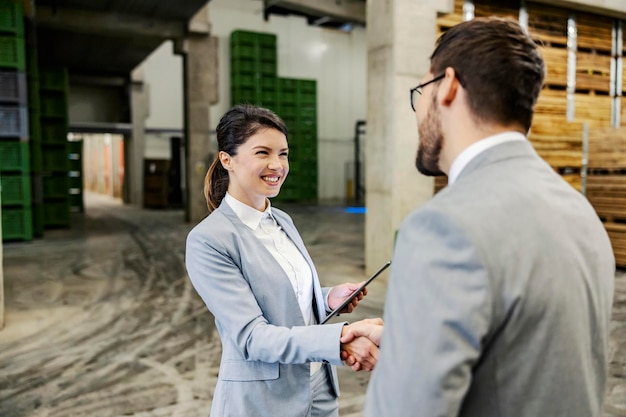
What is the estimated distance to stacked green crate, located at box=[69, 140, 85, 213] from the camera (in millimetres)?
17219

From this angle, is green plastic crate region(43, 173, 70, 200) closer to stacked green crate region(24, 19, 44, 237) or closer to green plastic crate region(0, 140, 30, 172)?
stacked green crate region(24, 19, 44, 237)

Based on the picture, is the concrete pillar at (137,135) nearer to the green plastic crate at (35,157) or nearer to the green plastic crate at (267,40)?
the green plastic crate at (267,40)

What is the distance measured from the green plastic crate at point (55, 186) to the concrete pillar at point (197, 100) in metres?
2.97

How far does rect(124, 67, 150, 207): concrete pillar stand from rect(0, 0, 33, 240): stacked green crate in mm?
10430

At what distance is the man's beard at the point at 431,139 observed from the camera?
1.07m

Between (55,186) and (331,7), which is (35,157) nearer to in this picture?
(55,186)

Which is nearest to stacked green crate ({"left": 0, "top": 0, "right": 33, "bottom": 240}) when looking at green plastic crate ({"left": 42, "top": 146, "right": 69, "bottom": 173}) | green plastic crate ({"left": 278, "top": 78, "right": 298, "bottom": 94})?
green plastic crate ({"left": 42, "top": 146, "right": 69, "bottom": 173})

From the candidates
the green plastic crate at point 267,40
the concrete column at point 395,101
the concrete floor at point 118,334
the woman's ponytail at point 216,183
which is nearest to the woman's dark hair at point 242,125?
the woman's ponytail at point 216,183

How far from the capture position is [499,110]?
101 centimetres

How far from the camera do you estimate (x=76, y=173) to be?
17.2 meters

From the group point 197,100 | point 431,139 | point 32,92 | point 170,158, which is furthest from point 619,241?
point 170,158

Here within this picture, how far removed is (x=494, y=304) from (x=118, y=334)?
4.54 metres

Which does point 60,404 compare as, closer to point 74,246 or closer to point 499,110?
point 499,110

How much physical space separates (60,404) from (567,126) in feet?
23.3
